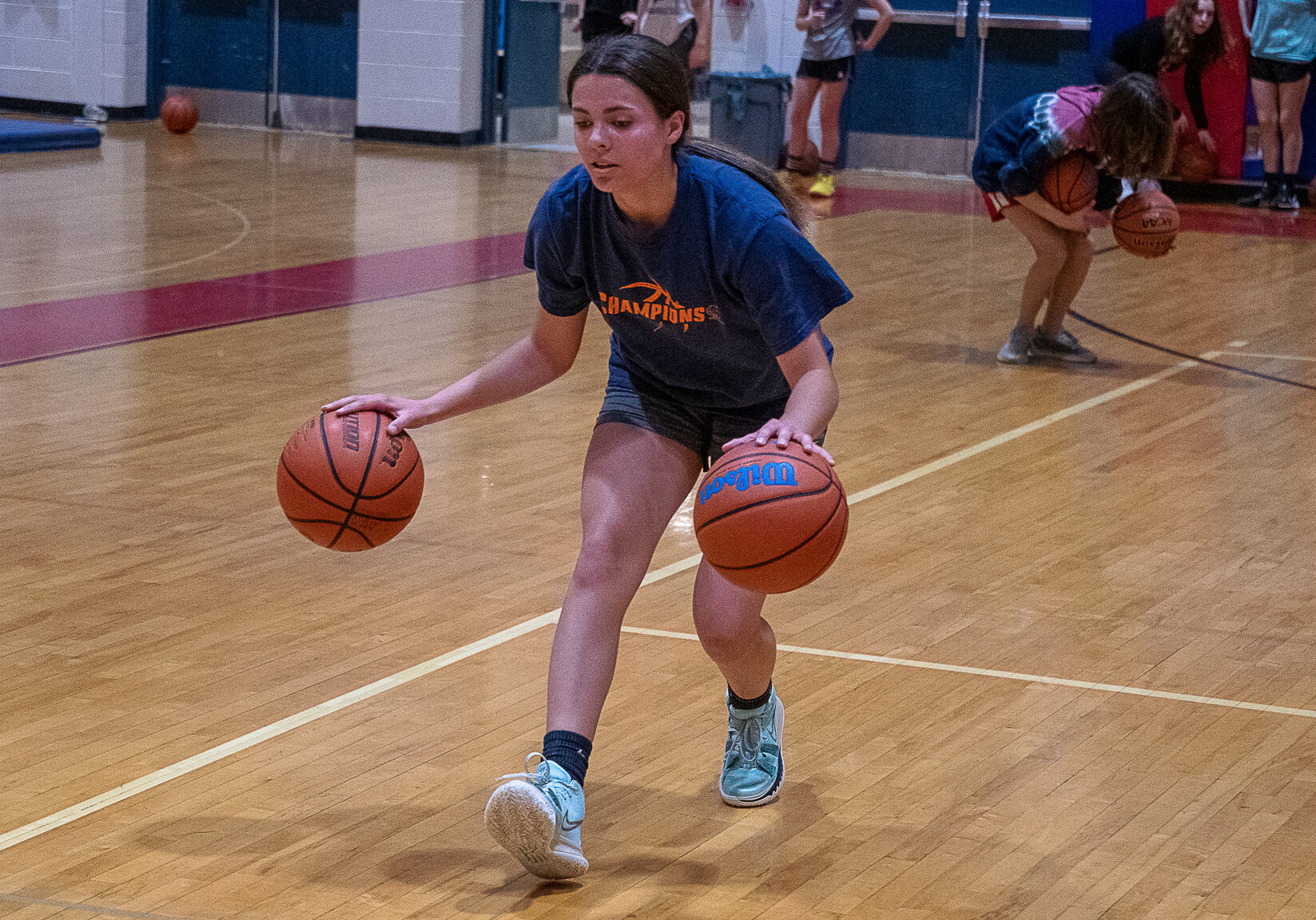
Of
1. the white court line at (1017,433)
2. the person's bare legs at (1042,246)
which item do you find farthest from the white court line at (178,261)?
the white court line at (1017,433)

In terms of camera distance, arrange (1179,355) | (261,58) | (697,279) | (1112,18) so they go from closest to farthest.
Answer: (697,279) < (1179,355) < (1112,18) < (261,58)

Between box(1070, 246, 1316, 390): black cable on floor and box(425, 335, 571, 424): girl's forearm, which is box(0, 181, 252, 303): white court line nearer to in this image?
box(1070, 246, 1316, 390): black cable on floor

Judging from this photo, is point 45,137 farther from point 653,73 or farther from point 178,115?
point 653,73

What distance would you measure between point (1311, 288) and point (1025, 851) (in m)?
7.45

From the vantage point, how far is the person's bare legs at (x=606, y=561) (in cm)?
296

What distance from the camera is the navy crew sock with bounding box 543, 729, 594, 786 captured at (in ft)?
9.48

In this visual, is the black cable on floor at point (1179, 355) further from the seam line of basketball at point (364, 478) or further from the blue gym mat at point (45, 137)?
the blue gym mat at point (45, 137)

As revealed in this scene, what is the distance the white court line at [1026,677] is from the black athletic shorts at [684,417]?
3.38 ft

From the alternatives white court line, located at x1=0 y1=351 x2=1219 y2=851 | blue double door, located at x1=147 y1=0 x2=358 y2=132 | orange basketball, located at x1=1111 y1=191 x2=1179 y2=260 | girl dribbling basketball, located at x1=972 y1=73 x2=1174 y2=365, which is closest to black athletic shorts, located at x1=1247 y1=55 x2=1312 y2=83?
girl dribbling basketball, located at x1=972 y1=73 x2=1174 y2=365

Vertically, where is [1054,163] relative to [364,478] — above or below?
above

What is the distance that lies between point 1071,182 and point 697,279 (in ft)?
14.4

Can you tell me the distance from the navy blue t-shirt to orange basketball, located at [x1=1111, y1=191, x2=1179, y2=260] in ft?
14.8

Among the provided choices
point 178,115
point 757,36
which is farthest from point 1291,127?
point 178,115

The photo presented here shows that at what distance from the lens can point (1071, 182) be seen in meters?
7.00
